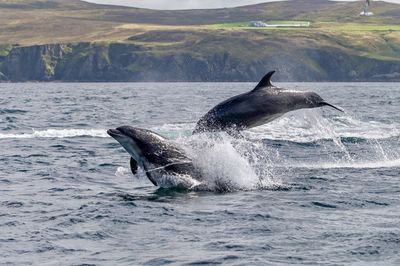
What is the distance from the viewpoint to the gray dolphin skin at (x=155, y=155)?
22.3 m

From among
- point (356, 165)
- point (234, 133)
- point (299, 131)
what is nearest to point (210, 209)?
point (234, 133)

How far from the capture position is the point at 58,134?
42812 millimetres

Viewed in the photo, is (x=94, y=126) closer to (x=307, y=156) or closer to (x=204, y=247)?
(x=307, y=156)

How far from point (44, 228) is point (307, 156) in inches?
663

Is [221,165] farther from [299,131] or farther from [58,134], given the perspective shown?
[299,131]

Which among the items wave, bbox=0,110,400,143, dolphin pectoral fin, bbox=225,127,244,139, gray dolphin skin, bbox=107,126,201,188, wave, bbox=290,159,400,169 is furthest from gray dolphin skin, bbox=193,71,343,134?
A: wave, bbox=0,110,400,143

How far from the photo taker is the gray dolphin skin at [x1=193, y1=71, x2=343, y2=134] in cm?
2273

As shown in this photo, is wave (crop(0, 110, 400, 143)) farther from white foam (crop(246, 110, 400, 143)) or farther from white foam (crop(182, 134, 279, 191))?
white foam (crop(182, 134, 279, 191))

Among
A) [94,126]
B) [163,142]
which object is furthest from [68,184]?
[94,126]

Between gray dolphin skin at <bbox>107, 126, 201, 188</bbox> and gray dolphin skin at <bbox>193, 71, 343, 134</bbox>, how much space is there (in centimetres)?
93

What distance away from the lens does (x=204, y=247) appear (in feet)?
52.9

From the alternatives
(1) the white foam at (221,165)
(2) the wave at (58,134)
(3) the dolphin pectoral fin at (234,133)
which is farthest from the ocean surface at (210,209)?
(2) the wave at (58,134)

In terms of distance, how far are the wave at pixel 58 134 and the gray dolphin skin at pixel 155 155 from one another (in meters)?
19.5

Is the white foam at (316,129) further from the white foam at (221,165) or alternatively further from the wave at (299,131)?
the white foam at (221,165)
